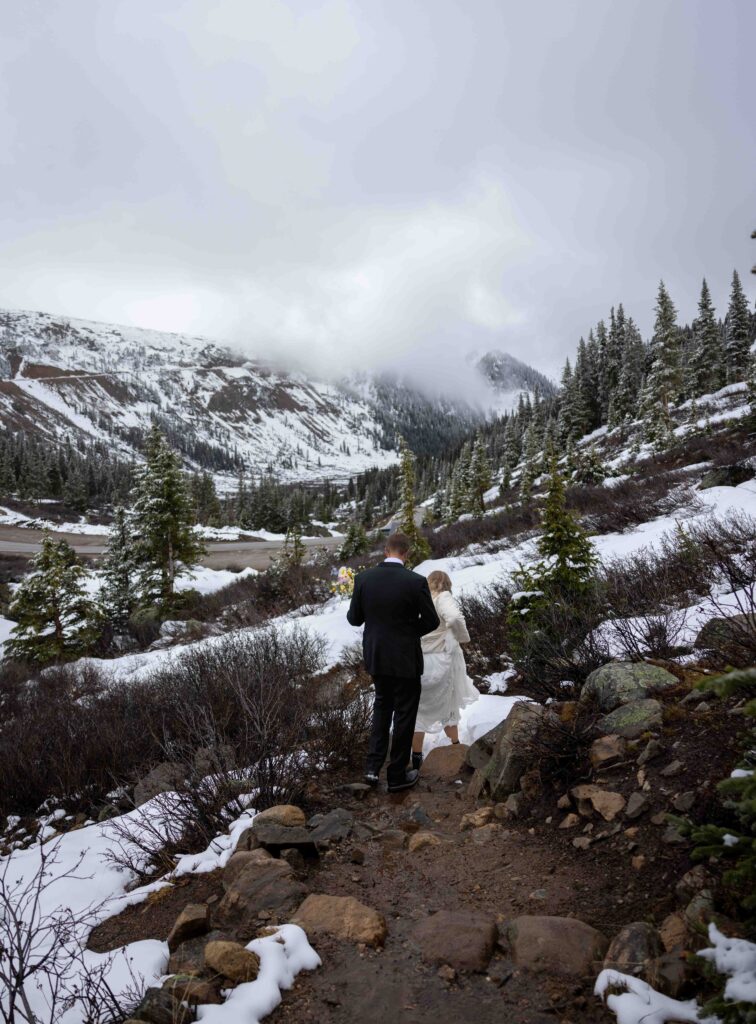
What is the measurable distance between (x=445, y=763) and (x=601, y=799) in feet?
6.96

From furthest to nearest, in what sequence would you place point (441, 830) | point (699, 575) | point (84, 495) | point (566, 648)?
1. point (84, 495)
2. point (699, 575)
3. point (566, 648)
4. point (441, 830)

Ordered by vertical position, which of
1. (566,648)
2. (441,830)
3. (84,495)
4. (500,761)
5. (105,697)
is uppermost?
(84,495)

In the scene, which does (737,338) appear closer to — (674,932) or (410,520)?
(410,520)

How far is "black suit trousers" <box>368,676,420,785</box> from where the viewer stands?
479 cm

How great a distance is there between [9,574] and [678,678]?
39.5 meters

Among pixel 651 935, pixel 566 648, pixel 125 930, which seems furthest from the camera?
pixel 566 648

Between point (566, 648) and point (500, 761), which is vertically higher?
point (566, 648)

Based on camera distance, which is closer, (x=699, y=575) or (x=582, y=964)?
(x=582, y=964)

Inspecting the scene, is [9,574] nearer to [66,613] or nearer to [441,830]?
[66,613]

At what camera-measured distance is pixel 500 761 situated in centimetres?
427

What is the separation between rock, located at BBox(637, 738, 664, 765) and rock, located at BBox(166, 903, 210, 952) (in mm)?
2736

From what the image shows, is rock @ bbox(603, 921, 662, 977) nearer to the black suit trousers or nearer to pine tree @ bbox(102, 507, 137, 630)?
the black suit trousers

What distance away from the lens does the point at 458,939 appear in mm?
2553

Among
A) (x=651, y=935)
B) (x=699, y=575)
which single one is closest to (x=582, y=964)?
(x=651, y=935)
